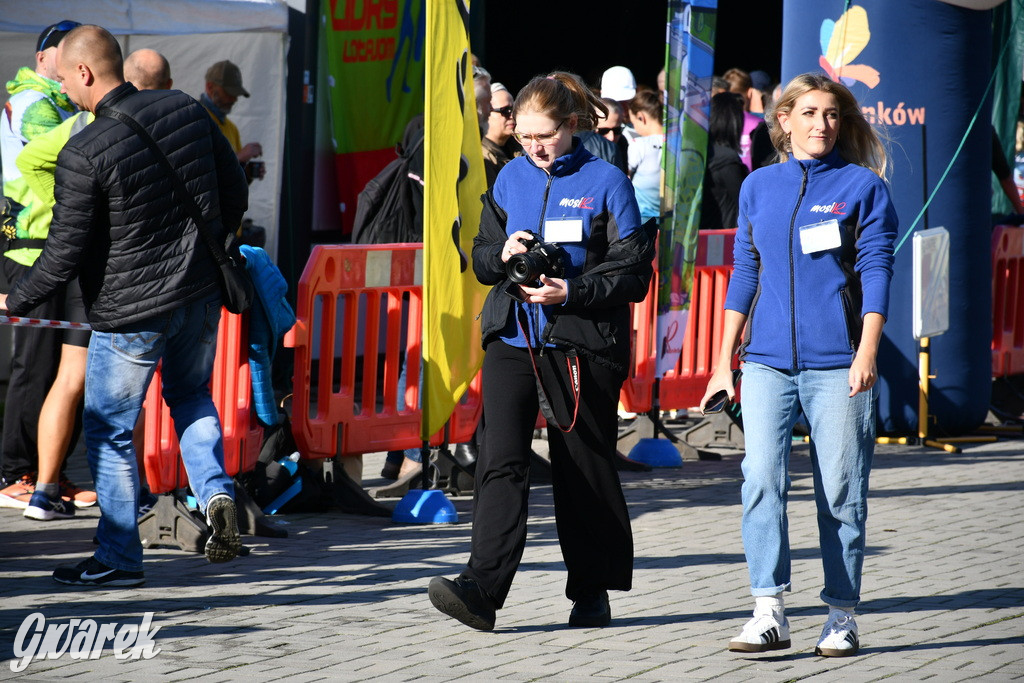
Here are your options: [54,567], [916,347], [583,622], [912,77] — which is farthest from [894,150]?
[54,567]

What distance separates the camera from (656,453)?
9.40 meters

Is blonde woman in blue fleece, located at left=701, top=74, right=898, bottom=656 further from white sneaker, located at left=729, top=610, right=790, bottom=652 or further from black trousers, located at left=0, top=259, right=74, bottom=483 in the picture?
black trousers, located at left=0, top=259, right=74, bottom=483

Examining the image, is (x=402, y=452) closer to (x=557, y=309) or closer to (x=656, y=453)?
(x=656, y=453)

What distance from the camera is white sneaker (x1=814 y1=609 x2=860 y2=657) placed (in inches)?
203

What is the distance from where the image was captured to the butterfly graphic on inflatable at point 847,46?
9969 millimetres

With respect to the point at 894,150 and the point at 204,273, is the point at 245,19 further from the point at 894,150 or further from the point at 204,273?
the point at 204,273

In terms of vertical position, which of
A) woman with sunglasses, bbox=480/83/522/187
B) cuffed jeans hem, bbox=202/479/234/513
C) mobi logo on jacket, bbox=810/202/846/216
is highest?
woman with sunglasses, bbox=480/83/522/187

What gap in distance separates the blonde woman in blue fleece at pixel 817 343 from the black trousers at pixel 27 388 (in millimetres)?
3758

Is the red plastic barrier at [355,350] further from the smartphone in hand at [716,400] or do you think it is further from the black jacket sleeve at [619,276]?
the smartphone in hand at [716,400]

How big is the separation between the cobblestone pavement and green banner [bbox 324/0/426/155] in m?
5.10

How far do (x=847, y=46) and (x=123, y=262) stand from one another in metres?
5.85

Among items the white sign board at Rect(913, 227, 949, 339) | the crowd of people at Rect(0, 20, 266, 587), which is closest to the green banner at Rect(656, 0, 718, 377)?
the white sign board at Rect(913, 227, 949, 339)

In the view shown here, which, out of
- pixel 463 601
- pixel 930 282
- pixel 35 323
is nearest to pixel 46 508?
pixel 35 323

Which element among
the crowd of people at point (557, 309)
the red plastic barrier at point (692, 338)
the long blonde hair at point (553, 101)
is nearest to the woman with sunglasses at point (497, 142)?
the red plastic barrier at point (692, 338)
